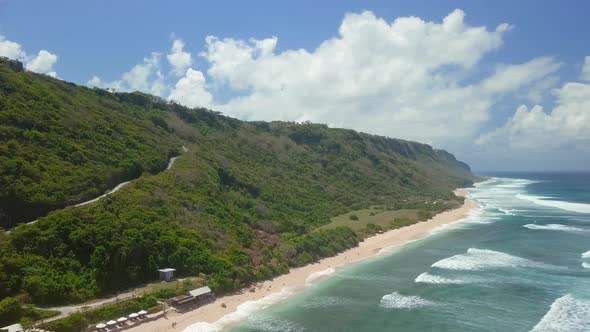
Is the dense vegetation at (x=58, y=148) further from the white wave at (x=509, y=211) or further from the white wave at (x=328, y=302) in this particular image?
the white wave at (x=509, y=211)

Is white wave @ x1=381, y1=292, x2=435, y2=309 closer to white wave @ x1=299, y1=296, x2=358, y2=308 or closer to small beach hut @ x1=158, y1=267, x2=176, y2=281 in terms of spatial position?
white wave @ x1=299, y1=296, x2=358, y2=308

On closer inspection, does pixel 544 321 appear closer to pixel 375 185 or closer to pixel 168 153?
pixel 168 153

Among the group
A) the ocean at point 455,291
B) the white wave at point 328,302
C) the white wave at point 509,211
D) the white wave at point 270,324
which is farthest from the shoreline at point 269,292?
the white wave at point 509,211

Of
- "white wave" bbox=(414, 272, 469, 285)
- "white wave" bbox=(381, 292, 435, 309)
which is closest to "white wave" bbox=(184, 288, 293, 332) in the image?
"white wave" bbox=(381, 292, 435, 309)

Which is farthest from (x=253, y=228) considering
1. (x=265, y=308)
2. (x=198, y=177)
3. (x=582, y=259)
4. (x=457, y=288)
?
(x=582, y=259)

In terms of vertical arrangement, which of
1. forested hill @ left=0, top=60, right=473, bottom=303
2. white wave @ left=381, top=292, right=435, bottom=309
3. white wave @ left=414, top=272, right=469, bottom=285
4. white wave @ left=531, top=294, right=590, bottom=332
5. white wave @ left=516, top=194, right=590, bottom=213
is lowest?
white wave @ left=531, top=294, right=590, bottom=332

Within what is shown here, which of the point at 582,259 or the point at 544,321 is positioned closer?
the point at 544,321
